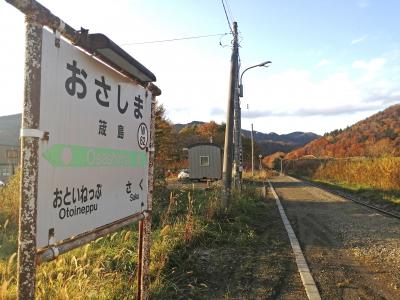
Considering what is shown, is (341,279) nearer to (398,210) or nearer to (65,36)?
(65,36)

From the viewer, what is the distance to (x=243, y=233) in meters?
8.91

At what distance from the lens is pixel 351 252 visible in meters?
7.86

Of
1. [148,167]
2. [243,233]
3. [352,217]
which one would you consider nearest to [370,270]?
[243,233]

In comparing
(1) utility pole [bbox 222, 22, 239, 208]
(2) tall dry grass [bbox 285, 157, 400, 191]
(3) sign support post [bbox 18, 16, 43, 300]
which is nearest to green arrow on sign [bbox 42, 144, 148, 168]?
(3) sign support post [bbox 18, 16, 43, 300]

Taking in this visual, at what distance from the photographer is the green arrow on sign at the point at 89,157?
2.45 meters

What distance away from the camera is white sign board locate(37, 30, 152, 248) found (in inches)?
93.5

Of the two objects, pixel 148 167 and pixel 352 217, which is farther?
pixel 352 217

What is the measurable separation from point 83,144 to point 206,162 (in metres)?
34.8

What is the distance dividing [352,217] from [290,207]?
10.9 ft

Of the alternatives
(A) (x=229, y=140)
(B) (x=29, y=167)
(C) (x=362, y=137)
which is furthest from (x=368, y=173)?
(C) (x=362, y=137)

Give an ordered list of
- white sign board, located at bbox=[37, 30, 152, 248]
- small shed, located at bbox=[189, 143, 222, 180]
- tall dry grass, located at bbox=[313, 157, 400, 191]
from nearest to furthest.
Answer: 1. white sign board, located at bbox=[37, 30, 152, 248]
2. tall dry grass, located at bbox=[313, 157, 400, 191]
3. small shed, located at bbox=[189, 143, 222, 180]

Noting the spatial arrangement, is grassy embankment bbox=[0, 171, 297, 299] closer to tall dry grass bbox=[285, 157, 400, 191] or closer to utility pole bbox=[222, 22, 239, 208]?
utility pole bbox=[222, 22, 239, 208]

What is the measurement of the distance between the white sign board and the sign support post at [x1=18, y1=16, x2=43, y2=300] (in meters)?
0.06

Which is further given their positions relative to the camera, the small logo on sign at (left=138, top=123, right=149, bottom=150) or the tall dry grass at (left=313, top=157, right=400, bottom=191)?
the tall dry grass at (left=313, top=157, right=400, bottom=191)
